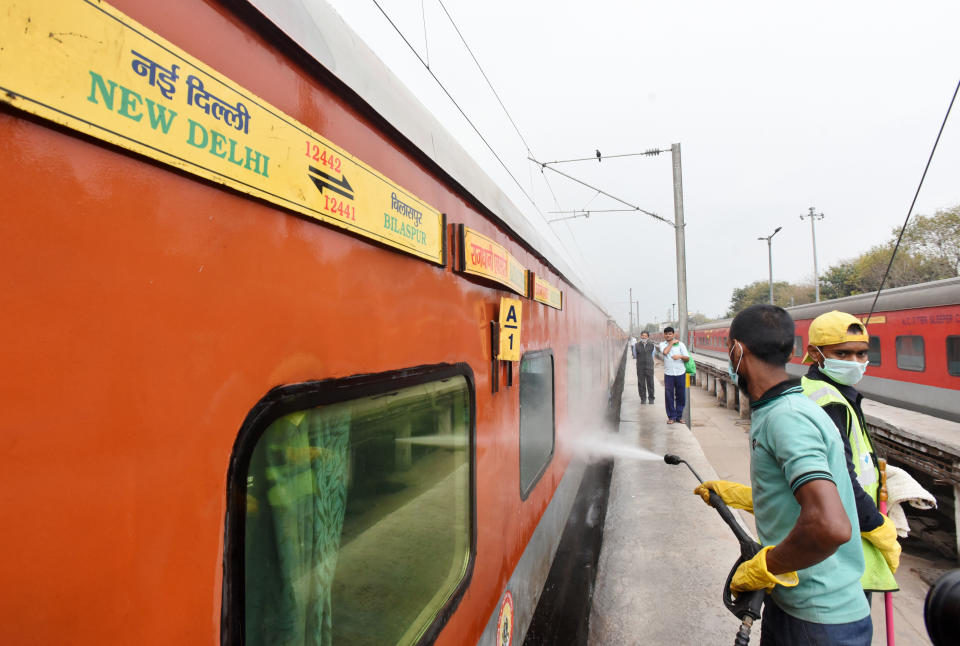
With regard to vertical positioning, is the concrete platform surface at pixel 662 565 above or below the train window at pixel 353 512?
below

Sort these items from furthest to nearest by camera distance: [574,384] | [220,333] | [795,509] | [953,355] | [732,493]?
[953,355] < [574,384] < [732,493] < [795,509] < [220,333]

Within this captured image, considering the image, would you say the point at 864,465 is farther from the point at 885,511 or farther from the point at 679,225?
the point at 679,225

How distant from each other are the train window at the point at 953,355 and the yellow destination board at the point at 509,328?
8878mm

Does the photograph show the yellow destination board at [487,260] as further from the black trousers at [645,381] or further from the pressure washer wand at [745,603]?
the black trousers at [645,381]

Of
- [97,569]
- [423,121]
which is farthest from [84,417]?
[423,121]

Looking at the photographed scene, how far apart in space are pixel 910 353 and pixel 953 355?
3.78 feet

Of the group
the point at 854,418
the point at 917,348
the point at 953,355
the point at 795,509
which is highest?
the point at 917,348

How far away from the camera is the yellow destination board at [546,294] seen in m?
3.32

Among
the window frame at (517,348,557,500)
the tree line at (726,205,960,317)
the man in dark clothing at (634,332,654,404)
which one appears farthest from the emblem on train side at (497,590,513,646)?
the tree line at (726,205,960,317)

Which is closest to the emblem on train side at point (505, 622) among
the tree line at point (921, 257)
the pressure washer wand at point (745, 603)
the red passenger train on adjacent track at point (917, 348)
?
the pressure washer wand at point (745, 603)

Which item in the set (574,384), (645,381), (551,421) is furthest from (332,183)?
(645,381)

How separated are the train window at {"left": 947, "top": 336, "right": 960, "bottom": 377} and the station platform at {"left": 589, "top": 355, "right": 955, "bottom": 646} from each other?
3432 millimetres

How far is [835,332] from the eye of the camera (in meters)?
2.26

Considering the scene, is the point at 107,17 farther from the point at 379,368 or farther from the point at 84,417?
the point at 379,368
